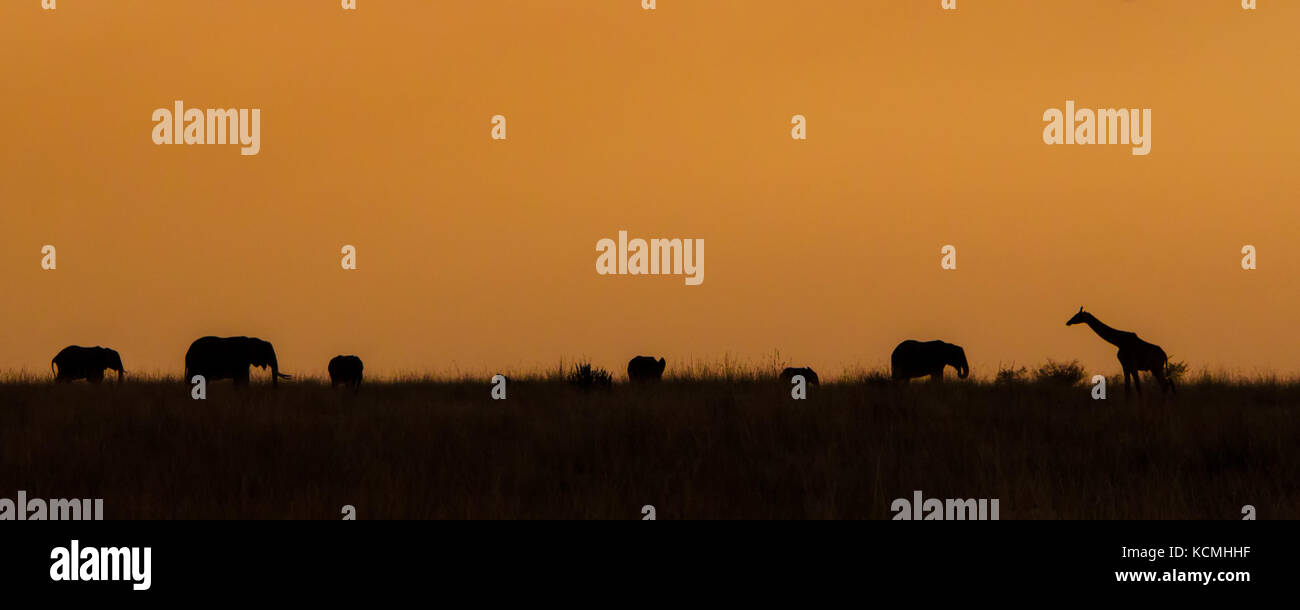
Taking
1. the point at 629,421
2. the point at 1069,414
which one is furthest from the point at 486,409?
the point at 1069,414

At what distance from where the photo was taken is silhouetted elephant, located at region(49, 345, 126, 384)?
21797 mm

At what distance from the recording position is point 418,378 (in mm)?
21734

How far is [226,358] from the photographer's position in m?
19.9

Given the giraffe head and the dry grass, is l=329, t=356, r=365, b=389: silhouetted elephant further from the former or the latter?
the giraffe head

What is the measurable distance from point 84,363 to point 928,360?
55.1ft

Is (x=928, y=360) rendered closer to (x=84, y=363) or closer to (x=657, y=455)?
(x=657, y=455)

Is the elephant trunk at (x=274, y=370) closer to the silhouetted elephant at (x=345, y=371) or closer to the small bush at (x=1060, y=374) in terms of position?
the silhouetted elephant at (x=345, y=371)

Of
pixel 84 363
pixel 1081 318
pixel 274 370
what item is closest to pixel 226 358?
pixel 274 370

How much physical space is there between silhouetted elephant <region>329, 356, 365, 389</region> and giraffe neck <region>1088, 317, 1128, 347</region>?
1271cm

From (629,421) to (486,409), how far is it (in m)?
2.91

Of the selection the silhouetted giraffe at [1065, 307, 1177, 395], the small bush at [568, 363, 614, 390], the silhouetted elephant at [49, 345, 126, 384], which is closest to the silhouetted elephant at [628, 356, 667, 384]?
the small bush at [568, 363, 614, 390]
